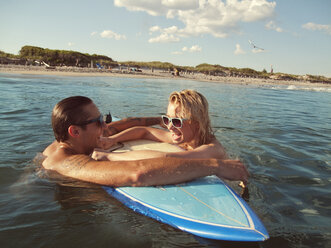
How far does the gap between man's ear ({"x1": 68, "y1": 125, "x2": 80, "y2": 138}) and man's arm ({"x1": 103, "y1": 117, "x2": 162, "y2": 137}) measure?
133 cm

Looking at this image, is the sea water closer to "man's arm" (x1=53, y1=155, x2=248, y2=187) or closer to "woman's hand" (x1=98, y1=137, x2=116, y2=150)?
→ "man's arm" (x1=53, y1=155, x2=248, y2=187)

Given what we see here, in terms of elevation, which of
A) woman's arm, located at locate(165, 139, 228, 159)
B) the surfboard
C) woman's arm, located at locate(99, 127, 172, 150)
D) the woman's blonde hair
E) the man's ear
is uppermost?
the woman's blonde hair

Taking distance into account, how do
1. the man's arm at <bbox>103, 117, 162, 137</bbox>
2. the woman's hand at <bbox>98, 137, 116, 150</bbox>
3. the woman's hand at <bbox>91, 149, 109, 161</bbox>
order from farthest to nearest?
1. the man's arm at <bbox>103, 117, 162, 137</bbox>
2. the woman's hand at <bbox>98, 137, 116, 150</bbox>
3. the woman's hand at <bbox>91, 149, 109, 161</bbox>

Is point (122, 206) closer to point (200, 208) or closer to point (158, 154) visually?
point (158, 154)

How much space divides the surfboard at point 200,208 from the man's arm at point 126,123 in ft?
5.16

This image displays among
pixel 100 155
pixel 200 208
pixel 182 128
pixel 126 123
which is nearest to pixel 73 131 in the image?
pixel 100 155

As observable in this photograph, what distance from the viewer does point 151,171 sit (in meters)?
2.42

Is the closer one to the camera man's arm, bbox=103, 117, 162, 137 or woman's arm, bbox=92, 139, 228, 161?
woman's arm, bbox=92, 139, 228, 161

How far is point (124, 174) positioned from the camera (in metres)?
Answer: 2.48

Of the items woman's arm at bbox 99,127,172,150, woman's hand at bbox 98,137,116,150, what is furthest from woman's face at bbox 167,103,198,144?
woman's hand at bbox 98,137,116,150

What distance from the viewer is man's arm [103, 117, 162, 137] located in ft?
13.8

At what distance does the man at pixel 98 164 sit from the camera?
244cm

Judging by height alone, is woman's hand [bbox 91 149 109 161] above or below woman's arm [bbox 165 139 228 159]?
below

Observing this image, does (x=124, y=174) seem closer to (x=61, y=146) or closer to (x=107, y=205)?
(x=107, y=205)
